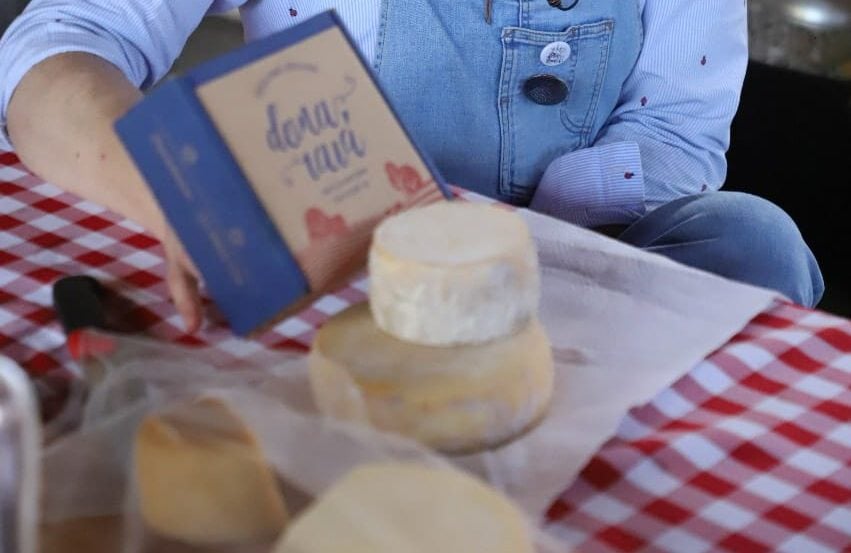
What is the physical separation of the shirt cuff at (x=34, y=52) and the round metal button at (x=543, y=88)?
0.39 m

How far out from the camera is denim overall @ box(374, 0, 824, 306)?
1.04 metres

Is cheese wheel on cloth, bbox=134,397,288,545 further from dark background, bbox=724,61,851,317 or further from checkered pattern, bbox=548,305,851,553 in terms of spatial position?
dark background, bbox=724,61,851,317

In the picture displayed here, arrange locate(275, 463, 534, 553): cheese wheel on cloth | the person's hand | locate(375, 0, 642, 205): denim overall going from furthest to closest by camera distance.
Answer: locate(375, 0, 642, 205): denim overall
the person's hand
locate(275, 463, 534, 553): cheese wheel on cloth

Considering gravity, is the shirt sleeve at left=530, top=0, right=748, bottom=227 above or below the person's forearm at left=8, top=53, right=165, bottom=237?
below

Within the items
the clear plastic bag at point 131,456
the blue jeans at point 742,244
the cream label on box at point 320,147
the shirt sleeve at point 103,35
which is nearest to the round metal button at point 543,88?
the blue jeans at point 742,244

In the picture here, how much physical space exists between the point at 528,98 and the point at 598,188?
12cm

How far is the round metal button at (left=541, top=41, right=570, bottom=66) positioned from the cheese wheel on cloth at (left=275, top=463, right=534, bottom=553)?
66 cm

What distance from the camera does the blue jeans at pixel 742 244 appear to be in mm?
914

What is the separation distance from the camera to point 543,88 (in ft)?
3.54

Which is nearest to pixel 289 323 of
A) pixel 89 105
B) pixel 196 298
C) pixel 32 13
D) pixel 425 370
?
pixel 196 298

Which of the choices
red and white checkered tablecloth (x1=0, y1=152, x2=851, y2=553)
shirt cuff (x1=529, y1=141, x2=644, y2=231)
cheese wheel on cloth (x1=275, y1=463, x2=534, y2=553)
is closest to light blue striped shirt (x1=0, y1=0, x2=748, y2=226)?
shirt cuff (x1=529, y1=141, x2=644, y2=231)

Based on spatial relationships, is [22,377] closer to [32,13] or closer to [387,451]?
[387,451]

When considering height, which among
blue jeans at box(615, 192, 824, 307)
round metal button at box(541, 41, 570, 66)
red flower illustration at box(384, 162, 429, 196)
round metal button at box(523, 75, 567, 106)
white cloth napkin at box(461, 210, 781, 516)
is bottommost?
blue jeans at box(615, 192, 824, 307)

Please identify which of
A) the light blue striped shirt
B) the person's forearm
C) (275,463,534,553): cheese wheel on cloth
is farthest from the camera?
the light blue striped shirt
